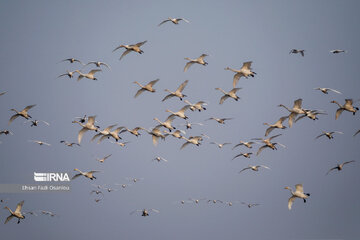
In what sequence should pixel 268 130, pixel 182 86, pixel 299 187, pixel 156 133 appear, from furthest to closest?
1. pixel 156 133
2. pixel 268 130
3. pixel 182 86
4. pixel 299 187

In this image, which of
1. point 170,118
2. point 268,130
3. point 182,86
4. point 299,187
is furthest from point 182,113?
point 299,187

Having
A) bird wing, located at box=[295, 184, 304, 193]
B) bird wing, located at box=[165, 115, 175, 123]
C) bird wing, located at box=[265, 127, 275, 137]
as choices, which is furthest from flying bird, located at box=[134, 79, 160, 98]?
bird wing, located at box=[295, 184, 304, 193]

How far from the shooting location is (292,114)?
192 feet

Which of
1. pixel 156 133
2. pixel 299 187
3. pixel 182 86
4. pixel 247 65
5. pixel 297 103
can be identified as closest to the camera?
pixel 297 103

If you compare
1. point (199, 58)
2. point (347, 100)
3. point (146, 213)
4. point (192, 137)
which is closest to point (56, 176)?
point (146, 213)

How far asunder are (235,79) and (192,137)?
10794 mm

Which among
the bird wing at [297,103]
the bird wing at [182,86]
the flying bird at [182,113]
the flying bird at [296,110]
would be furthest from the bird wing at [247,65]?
the flying bird at [182,113]

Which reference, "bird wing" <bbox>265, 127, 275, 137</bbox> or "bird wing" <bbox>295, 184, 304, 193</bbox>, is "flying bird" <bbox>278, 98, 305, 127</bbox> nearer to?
"bird wing" <bbox>265, 127, 275, 137</bbox>

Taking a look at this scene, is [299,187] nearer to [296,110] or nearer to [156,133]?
[296,110]

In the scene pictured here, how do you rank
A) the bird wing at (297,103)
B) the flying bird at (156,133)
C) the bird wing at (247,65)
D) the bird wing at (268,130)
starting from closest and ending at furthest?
1. the bird wing at (297,103)
2. the bird wing at (247,65)
3. the bird wing at (268,130)
4. the flying bird at (156,133)

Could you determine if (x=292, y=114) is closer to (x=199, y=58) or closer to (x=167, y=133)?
(x=199, y=58)

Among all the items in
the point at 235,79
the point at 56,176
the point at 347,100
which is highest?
the point at 56,176

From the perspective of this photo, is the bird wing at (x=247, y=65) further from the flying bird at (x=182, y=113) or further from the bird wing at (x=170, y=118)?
the bird wing at (x=170, y=118)

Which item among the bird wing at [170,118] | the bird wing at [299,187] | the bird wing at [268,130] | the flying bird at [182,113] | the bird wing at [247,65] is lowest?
the bird wing at [299,187]
